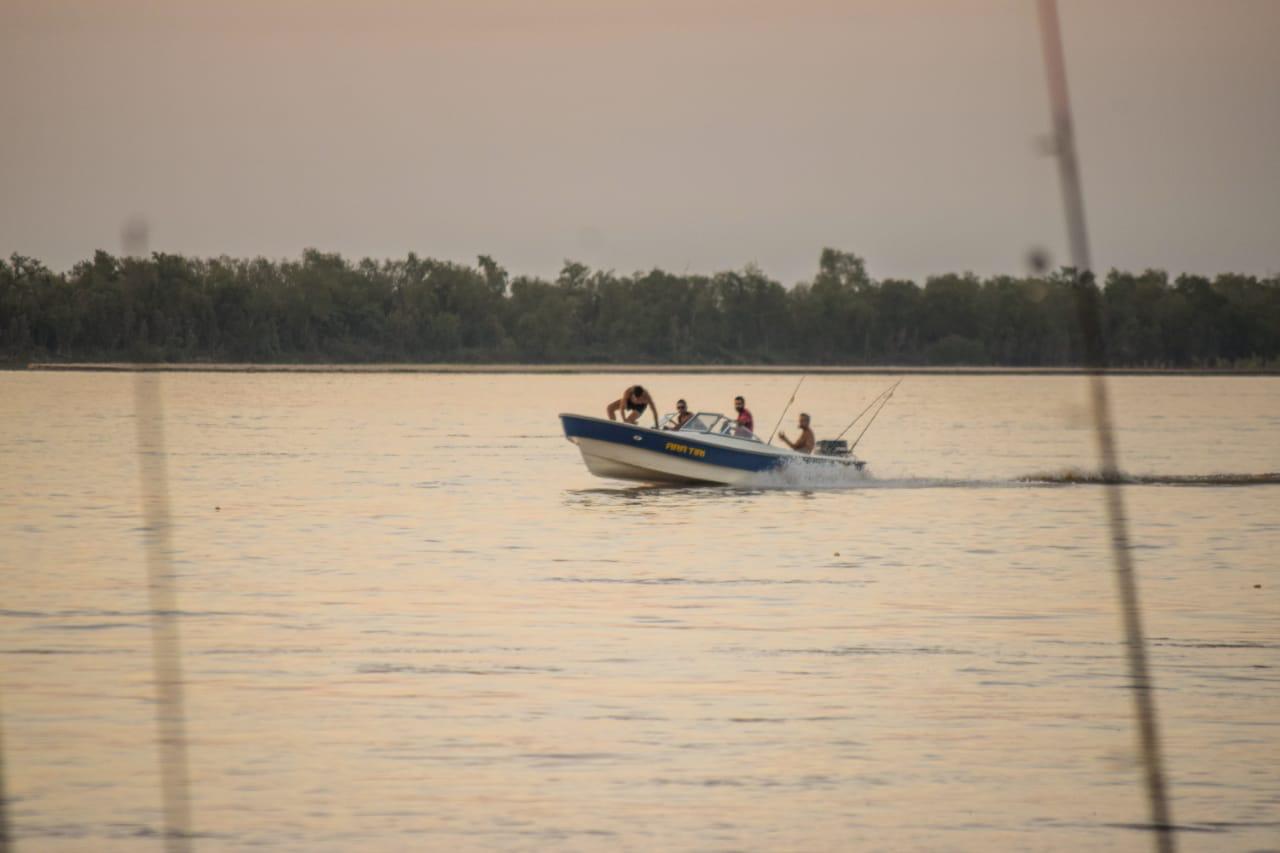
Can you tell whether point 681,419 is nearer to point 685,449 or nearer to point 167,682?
point 685,449

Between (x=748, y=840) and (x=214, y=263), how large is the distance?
597 feet

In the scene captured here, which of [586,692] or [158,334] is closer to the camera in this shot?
[586,692]

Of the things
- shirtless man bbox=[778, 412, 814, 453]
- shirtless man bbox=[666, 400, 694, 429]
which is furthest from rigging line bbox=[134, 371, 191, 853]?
shirtless man bbox=[778, 412, 814, 453]

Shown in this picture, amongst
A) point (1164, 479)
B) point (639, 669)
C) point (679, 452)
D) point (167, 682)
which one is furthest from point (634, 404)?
point (167, 682)

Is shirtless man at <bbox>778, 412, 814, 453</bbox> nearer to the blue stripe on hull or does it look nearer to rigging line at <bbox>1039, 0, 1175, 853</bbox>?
the blue stripe on hull

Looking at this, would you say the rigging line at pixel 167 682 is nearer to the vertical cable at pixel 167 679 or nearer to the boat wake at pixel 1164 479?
the vertical cable at pixel 167 679

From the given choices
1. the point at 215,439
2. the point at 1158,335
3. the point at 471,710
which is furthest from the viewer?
the point at 1158,335

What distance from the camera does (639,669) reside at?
1675 cm

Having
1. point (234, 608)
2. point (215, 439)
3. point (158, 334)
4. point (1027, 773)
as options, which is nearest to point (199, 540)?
point (234, 608)

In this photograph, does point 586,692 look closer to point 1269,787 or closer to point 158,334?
point 1269,787

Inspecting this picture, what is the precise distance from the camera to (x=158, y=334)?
177625 millimetres

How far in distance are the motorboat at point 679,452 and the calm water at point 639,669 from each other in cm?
52

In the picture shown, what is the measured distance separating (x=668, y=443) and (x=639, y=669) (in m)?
20.6

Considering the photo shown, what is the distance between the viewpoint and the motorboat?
3728 centimetres
